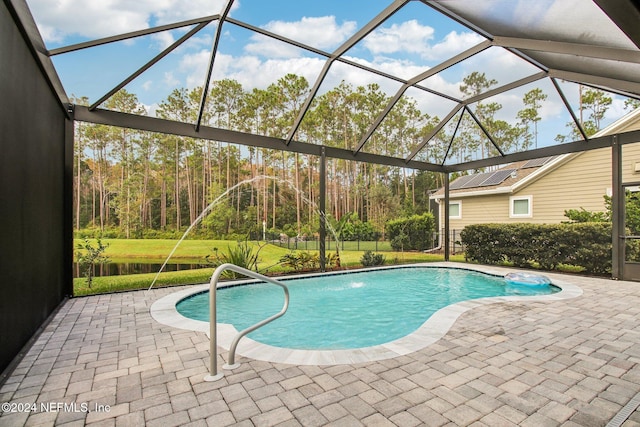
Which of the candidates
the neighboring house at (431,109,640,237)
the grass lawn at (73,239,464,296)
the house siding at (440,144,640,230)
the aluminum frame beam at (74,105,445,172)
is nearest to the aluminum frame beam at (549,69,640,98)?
the neighboring house at (431,109,640,237)

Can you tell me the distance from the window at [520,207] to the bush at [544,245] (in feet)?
11.8

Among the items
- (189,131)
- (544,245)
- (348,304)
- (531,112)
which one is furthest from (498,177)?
(189,131)

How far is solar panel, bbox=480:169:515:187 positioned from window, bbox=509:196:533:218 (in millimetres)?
1229

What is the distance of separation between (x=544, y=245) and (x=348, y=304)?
6.78 metres

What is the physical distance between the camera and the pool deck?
2.11 metres

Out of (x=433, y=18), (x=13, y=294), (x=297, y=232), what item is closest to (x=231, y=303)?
(x=13, y=294)

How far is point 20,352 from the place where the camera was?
10.3ft

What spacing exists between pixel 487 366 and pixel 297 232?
12137 millimetres

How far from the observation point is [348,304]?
5953 mm

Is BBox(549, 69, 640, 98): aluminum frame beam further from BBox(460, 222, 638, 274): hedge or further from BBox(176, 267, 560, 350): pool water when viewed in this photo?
BBox(176, 267, 560, 350): pool water

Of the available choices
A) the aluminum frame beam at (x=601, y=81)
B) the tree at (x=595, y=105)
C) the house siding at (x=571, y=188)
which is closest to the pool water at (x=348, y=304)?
the aluminum frame beam at (x=601, y=81)

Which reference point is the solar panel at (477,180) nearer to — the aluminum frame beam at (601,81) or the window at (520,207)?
the window at (520,207)

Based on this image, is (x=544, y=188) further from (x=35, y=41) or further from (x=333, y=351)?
(x=35, y=41)

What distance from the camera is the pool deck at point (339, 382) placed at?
211cm
